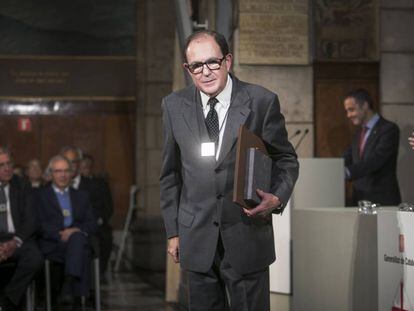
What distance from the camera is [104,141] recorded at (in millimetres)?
13648

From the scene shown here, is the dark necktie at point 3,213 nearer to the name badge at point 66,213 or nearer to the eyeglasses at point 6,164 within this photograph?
the eyeglasses at point 6,164

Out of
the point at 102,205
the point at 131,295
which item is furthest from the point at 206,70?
the point at 102,205

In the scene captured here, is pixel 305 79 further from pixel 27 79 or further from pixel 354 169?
pixel 27 79

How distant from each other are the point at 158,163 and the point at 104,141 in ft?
4.02

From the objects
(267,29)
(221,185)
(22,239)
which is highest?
(267,29)

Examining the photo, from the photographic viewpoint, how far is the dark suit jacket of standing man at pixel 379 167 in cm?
659

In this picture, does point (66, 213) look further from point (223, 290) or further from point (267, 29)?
point (223, 290)

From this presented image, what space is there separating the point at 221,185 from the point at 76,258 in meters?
4.15

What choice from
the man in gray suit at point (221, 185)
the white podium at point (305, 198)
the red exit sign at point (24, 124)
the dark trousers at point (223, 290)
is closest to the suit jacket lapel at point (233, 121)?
the man in gray suit at point (221, 185)

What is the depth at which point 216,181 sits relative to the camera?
11.3 ft

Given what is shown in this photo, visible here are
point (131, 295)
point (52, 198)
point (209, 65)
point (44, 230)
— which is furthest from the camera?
point (131, 295)

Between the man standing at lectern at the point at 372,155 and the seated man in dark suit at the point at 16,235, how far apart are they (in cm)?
275

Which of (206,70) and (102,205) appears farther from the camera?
(102,205)

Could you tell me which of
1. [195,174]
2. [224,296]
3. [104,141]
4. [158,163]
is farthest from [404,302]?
[104,141]
